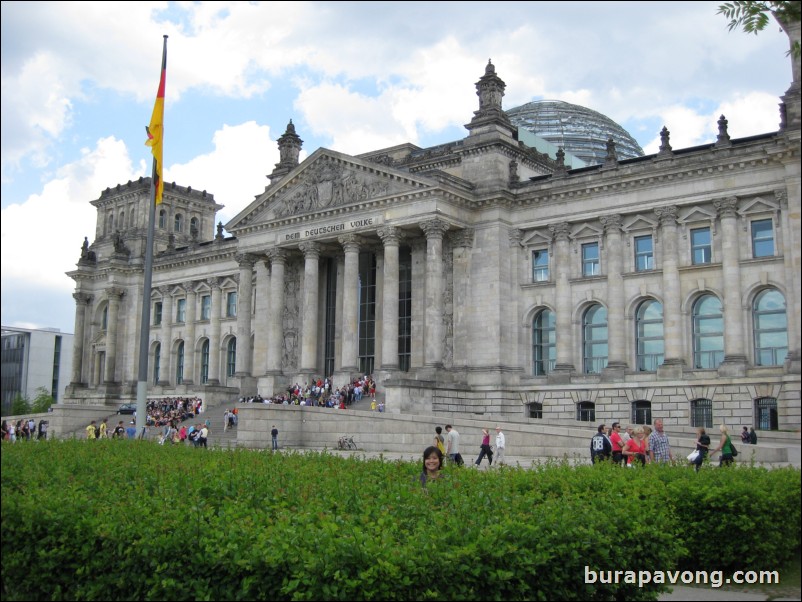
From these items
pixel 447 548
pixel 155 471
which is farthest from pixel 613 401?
pixel 447 548

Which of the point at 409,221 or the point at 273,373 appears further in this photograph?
the point at 273,373

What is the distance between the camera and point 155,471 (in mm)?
16344

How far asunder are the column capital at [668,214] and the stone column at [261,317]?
2848 cm

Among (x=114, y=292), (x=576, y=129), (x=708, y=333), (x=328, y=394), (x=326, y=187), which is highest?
(x=576, y=129)

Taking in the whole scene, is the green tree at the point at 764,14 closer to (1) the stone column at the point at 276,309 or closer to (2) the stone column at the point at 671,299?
(2) the stone column at the point at 671,299

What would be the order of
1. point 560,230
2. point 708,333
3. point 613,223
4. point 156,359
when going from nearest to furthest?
point 708,333 → point 613,223 → point 560,230 → point 156,359

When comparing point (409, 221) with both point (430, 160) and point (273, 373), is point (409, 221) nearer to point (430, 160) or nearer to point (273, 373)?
point (430, 160)

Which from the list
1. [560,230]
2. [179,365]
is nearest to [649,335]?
[560,230]

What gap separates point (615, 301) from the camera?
2009 inches

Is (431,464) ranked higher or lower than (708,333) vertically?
lower

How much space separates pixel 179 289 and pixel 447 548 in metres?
73.1

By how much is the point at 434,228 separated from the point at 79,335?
46006 millimetres

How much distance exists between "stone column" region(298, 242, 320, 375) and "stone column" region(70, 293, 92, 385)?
3439 cm

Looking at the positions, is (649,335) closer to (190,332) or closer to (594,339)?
(594,339)
